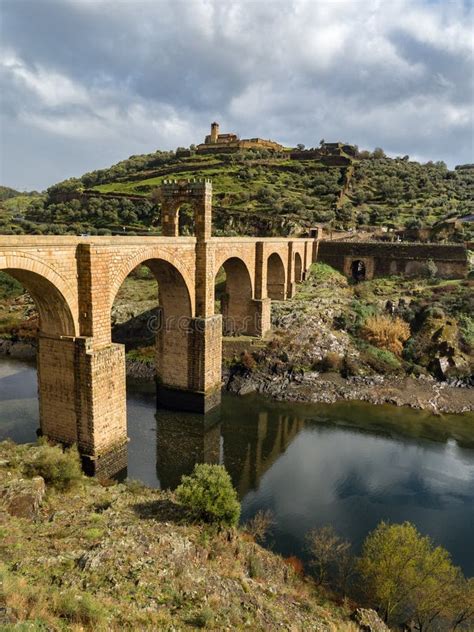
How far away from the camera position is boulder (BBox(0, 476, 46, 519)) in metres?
11.3

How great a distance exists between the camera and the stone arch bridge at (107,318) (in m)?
13.9

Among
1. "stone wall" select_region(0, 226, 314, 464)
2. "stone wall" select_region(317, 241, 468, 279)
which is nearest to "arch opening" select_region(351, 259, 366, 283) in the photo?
"stone wall" select_region(317, 241, 468, 279)

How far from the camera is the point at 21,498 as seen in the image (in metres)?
11.5

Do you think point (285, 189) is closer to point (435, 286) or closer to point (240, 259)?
point (435, 286)

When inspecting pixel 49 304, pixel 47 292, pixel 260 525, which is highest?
pixel 47 292

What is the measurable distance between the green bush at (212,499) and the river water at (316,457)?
6.81ft

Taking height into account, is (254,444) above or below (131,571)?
below

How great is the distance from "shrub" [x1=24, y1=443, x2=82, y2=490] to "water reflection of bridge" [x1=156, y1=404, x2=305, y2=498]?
3.76m

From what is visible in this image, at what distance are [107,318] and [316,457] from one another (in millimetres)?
9981

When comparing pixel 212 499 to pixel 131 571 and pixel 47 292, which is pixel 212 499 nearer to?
pixel 131 571

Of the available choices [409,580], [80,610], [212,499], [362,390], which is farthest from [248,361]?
[80,610]

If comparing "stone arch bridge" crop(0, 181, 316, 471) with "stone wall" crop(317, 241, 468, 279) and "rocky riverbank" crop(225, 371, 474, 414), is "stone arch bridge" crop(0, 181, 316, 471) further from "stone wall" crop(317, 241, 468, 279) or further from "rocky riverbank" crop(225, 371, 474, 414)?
"stone wall" crop(317, 241, 468, 279)

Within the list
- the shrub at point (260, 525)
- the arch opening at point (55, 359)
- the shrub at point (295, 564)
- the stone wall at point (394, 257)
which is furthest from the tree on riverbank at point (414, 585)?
the stone wall at point (394, 257)

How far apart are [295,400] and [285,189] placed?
3811 centimetres
